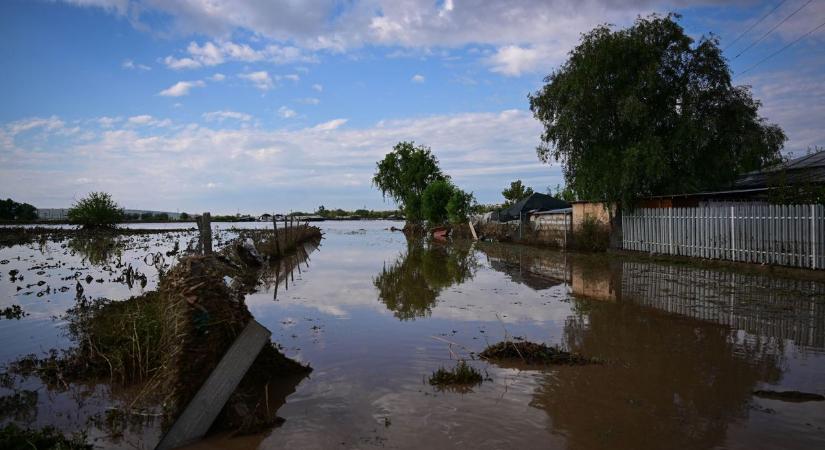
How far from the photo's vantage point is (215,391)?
188 inches

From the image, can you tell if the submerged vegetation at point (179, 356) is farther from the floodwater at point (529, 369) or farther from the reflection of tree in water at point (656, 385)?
the reflection of tree in water at point (656, 385)

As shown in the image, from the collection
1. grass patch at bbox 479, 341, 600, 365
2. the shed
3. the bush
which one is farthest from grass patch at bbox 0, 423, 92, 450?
the shed

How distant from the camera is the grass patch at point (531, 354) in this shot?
21.4 feet

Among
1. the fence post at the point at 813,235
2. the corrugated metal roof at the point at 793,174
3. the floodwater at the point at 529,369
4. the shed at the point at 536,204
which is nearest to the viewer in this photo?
the floodwater at the point at 529,369

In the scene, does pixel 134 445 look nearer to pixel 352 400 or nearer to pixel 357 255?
pixel 352 400

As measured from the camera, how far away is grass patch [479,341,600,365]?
6.52 metres

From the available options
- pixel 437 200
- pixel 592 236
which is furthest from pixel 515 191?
pixel 592 236

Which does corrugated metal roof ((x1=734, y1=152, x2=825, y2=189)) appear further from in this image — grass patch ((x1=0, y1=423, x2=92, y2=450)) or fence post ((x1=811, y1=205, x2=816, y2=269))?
grass patch ((x1=0, y1=423, x2=92, y2=450))

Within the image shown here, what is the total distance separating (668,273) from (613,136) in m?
6.87

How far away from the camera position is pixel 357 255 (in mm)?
26141

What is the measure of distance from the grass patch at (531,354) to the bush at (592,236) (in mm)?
17435

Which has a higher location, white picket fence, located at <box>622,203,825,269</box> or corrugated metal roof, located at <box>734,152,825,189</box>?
corrugated metal roof, located at <box>734,152,825,189</box>

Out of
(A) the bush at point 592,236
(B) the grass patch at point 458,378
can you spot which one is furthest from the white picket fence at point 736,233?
(B) the grass patch at point 458,378

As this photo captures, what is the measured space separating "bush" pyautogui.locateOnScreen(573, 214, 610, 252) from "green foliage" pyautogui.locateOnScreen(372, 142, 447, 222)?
36.9 m
